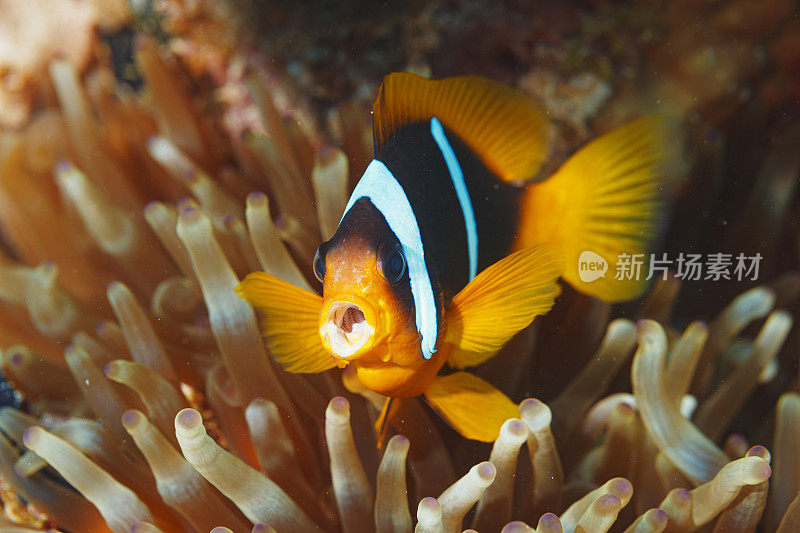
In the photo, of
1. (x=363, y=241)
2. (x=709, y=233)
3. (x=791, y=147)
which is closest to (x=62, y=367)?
(x=363, y=241)

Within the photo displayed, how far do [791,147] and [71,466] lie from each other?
144 centimetres

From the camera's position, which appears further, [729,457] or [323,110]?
[323,110]

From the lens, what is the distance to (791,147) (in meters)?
1.39

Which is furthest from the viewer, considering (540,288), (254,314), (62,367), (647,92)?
(647,92)

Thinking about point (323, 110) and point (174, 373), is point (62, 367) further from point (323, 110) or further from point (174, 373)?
→ point (323, 110)

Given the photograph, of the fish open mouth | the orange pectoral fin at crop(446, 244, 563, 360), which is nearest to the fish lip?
the fish open mouth

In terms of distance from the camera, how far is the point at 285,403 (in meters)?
0.92

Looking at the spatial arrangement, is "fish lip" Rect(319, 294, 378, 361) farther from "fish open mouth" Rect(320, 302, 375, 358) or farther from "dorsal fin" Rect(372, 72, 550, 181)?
"dorsal fin" Rect(372, 72, 550, 181)

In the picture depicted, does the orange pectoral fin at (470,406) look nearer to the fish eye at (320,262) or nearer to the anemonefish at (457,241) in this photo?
the anemonefish at (457,241)

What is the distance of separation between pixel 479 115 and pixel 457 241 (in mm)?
191

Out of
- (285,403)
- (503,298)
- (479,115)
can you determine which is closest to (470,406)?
(503,298)

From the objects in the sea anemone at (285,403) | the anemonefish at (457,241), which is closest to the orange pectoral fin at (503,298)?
the anemonefish at (457,241)

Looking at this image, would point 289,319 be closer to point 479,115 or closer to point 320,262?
point 320,262

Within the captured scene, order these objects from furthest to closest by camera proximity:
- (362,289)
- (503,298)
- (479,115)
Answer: (479,115) < (503,298) < (362,289)
